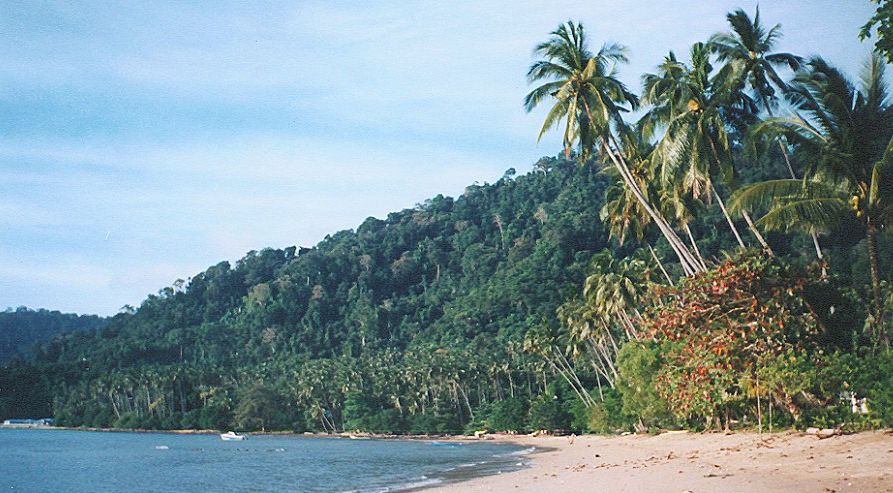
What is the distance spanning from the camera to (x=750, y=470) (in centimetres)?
1906

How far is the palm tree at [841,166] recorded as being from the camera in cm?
2361

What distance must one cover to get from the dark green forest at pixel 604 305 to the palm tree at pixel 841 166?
2.7 inches

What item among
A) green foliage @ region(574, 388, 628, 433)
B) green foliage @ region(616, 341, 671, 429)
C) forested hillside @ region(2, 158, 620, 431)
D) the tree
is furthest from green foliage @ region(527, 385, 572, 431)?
the tree

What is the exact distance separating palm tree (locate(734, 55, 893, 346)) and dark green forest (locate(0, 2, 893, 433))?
0.23 feet

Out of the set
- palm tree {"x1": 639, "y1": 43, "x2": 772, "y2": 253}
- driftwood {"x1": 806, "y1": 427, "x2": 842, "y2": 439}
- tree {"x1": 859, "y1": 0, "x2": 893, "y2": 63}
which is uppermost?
palm tree {"x1": 639, "y1": 43, "x2": 772, "y2": 253}

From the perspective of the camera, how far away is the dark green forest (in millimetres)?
25188

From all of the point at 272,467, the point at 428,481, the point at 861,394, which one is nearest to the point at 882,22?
the point at 861,394

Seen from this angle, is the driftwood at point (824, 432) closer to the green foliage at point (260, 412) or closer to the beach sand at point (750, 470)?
the beach sand at point (750, 470)

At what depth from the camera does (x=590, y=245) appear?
13925 centimetres

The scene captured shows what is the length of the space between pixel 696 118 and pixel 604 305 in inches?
1349

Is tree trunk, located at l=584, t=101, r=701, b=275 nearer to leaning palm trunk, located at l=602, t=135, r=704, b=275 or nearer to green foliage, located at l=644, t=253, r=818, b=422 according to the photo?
leaning palm trunk, located at l=602, t=135, r=704, b=275

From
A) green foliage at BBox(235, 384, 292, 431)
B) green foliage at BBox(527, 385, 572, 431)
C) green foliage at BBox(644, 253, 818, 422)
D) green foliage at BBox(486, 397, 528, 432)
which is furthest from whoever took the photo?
green foliage at BBox(235, 384, 292, 431)

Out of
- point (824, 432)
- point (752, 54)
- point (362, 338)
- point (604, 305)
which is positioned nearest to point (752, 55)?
point (752, 54)

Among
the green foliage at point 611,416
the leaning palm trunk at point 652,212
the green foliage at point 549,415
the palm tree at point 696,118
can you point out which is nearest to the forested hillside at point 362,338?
the green foliage at point 549,415
